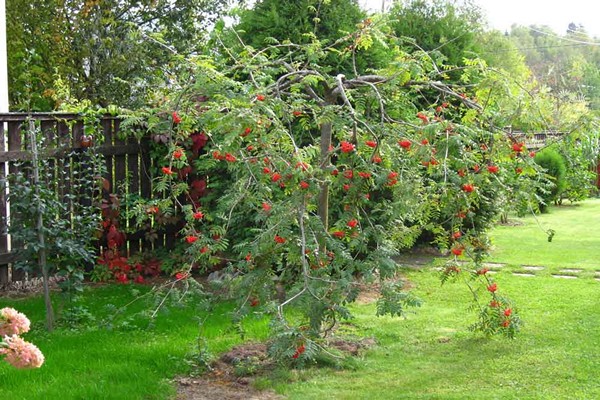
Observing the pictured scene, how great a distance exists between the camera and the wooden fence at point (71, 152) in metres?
5.92

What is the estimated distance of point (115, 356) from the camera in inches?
170

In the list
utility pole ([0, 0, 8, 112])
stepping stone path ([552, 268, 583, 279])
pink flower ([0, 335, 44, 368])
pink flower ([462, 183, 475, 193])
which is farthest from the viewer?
utility pole ([0, 0, 8, 112])

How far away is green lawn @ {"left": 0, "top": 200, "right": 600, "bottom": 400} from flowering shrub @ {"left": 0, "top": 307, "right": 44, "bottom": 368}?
4.14 ft

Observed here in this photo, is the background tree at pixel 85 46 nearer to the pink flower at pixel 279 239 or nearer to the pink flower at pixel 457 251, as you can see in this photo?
the pink flower at pixel 457 251

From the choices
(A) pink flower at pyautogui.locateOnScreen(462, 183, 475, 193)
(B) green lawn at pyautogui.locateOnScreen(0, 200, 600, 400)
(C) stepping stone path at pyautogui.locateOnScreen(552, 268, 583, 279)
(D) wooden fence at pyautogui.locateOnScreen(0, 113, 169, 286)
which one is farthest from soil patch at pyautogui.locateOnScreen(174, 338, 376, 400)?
(C) stepping stone path at pyautogui.locateOnScreen(552, 268, 583, 279)

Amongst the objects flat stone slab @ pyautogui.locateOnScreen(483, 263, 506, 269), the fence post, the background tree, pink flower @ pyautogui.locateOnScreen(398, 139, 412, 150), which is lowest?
flat stone slab @ pyautogui.locateOnScreen(483, 263, 506, 269)

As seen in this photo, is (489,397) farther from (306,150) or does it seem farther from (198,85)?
(198,85)

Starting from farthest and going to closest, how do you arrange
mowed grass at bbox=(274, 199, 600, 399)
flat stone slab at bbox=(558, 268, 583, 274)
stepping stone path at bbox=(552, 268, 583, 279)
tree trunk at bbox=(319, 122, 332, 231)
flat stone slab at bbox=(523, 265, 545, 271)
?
1. flat stone slab at bbox=(523, 265, 545, 271)
2. flat stone slab at bbox=(558, 268, 583, 274)
3. stepping stone path at bbox=(552, 268, 583, 279)
4. tree trunk at bbox=(319, 122, 332, 231)
5. mowed grass at bbox=(274, 199, 600, 399)

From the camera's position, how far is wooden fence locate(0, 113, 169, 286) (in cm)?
592

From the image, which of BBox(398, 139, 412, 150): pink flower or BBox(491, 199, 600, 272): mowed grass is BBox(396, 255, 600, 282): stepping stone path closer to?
BBox(491, 199, 600, 272): mowed grass

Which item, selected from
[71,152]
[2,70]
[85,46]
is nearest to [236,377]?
[71,152]

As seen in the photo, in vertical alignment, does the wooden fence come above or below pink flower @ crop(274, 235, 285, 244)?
above

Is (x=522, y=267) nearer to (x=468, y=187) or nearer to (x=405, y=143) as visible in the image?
(x=468, y=187)

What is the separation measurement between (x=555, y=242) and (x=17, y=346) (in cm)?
846
